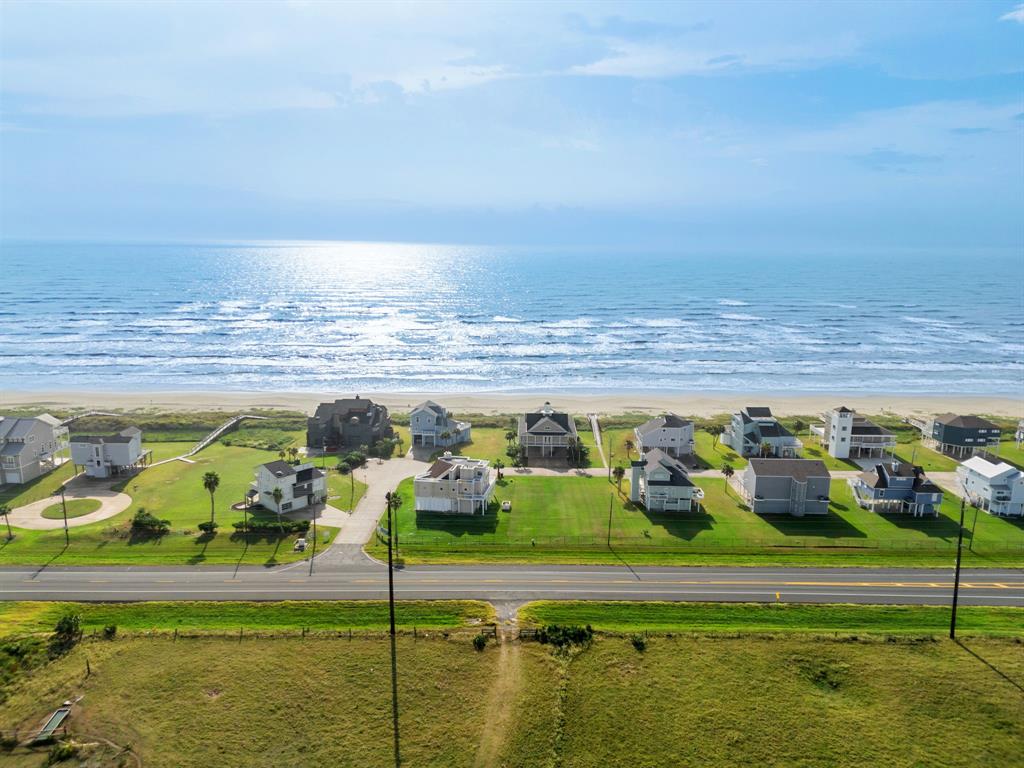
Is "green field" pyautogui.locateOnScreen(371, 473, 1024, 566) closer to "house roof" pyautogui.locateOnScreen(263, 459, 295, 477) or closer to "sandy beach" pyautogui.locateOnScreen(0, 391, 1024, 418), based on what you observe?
"house roof" pyautogui.locateOnScreen(263, 459, 295, 477)

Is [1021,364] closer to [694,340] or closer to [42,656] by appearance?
[694,340]

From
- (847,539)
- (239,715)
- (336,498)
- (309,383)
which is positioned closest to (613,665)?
(239,715)

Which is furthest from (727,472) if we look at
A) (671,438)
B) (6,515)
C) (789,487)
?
(6,515)

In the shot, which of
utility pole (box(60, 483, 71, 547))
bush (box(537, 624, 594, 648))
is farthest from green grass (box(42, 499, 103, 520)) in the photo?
bush (box(537, 624, 594, 648))

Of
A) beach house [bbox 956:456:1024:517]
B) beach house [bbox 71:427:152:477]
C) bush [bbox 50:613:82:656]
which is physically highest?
beach house [bbox 956:456:1024:517]

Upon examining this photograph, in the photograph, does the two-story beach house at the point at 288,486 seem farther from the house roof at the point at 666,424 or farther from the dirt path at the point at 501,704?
the house roof at the point at 666,424

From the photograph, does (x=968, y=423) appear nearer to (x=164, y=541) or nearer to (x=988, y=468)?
(x=988, y=468)

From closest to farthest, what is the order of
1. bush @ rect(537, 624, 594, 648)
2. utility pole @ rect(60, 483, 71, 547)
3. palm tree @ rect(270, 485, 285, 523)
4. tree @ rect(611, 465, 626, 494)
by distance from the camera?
1. bush @ rect(537, 624, 594, 648)
2. utility pole @ rect(60, 483, 71, 547)
3. palm tree @ rect(270, 485, 285, 523)
4. tree @ rect(611, 465, 626, 494)
